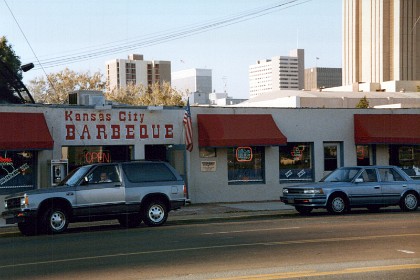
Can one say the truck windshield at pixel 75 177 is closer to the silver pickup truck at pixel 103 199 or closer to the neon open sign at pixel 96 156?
the silver pickup truck at pixel 103 199

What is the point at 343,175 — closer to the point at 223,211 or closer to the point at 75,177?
the point at 223,211

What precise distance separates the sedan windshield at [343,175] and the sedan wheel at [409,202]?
200 centimetres

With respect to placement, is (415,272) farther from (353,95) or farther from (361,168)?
(353,95)

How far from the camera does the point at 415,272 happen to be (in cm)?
1130

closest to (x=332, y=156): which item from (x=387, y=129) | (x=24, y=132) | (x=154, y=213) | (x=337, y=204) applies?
(x=387, y=129)

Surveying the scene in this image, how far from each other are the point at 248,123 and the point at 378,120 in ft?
21.1

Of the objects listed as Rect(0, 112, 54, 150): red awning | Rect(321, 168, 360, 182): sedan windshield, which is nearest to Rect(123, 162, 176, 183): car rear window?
Rect(0, 112, 54, 150): red awning

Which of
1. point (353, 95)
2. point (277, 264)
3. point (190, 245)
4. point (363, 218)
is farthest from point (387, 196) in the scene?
point (353, 95)

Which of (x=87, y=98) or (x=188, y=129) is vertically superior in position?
(x=87, y=98)

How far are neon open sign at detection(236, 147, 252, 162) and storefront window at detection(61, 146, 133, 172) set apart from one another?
4.63m

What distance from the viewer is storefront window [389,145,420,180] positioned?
32531 mm

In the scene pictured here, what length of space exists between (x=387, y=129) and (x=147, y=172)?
1502 cm

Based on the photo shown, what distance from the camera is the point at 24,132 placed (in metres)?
24.7

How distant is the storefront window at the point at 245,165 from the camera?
1163 inches
